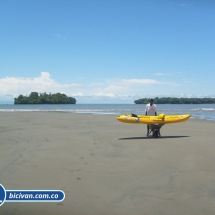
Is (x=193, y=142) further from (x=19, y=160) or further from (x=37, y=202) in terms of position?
(x=37, y=202)

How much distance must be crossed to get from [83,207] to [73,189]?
689mm

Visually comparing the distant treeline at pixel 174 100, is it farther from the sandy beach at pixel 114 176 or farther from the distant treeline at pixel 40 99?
the sandy beach at pixel 114 176

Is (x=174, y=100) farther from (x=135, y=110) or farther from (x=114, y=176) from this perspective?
(x=114, y=176)

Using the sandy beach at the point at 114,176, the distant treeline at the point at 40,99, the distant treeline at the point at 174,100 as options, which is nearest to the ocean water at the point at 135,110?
the distant treeline at the point at 174,100

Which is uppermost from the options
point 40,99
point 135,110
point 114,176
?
point 40,99

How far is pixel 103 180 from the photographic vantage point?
5250mm

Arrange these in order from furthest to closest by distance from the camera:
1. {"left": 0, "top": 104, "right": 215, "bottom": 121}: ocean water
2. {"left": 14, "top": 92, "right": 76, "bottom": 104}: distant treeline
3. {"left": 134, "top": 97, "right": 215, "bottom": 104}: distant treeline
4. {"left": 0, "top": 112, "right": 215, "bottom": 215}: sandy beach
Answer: {"left": 14, "top": 92, "right": 76, "bottom": 104}: distant treeline → {"left": 134, "top": 97, "right": 215, "bottom": 104}: distant treeline → {"left": 0, "top": 104, "right": 215, "bottom": 121}: ocean water → {"left": 0, "top": 112, "right": 215, "bottom": 215}: sandy beach

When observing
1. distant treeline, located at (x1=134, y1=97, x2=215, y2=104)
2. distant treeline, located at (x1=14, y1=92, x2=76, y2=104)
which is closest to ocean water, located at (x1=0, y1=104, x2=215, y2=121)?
distant treeline, located at (x1=134, y1=97, x2=215, y2=104)

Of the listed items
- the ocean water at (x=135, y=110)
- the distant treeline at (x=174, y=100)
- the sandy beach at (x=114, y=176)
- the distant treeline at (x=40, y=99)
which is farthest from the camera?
the distant treeline at (x=40, y=99)

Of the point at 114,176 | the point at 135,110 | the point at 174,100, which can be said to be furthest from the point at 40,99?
the point at 114,176

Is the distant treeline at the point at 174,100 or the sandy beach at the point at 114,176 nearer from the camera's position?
the sandy beach at the point at 114,176

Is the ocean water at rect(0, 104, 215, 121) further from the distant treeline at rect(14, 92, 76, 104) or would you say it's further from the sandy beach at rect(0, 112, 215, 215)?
the distant treeline at rect(14, 92, 76, 104)

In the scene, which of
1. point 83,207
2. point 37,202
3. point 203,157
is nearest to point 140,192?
point 83,207

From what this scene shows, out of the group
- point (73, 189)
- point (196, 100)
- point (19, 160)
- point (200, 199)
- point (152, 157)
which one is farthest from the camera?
point (196, 100)
